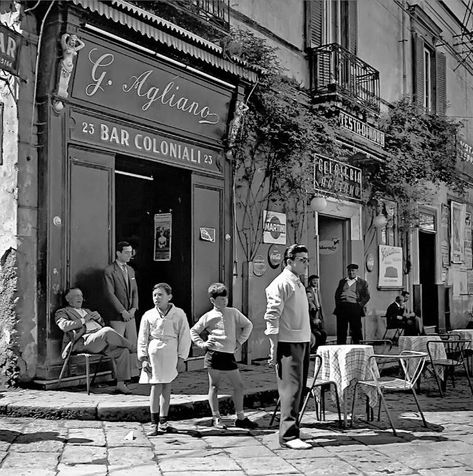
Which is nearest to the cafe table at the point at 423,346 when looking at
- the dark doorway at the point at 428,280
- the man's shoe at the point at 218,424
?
the man's shoe at the point at 218,424

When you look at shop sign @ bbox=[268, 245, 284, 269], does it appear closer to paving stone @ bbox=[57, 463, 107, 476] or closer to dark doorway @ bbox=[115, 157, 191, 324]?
dark doorway @ bbox=[115, 157, 191, 324]

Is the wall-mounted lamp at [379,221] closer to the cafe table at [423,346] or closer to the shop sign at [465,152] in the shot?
the shop sign at [465,152]

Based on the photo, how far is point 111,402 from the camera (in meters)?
7.66

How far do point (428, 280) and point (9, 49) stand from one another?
14329mm

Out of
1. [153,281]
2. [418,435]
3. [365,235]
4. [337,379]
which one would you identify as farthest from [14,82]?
[365,235]

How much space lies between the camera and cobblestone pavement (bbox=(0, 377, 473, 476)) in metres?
5.62

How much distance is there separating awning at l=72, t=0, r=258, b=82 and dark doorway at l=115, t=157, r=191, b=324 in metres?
1.71

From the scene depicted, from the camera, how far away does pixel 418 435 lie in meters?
6.96

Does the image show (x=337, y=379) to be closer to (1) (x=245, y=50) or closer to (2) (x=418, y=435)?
(2) (x=418, y=435)

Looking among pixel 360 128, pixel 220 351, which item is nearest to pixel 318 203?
pixel 360 128

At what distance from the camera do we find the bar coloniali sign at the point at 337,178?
45.7 feet

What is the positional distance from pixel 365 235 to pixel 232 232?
501cm

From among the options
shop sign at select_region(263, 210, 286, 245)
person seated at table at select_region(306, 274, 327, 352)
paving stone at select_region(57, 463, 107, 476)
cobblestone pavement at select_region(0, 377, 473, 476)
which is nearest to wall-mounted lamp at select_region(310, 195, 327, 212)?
shop sign at select_region(263, 210, 286, 245)

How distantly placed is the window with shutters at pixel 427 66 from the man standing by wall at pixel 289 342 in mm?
12686
